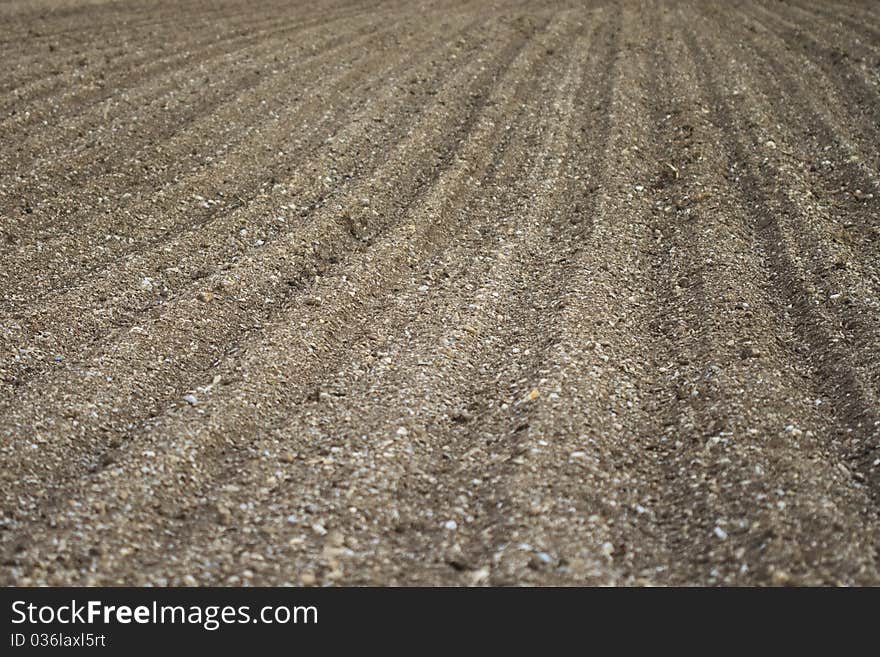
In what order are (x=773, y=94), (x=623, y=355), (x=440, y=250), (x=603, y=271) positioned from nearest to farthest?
(x=623, y=355) → (x=603, y=271) → (x=440, y=250) → (x=773, y=94)

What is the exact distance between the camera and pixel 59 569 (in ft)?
9.63

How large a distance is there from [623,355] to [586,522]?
1.38m

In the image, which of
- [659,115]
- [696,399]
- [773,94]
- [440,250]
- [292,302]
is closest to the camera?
[696,399]

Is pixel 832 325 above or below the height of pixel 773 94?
below

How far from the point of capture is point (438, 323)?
4.67 m

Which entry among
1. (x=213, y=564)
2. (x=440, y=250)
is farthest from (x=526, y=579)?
(x=440, y=250)

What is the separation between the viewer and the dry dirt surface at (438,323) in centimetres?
318

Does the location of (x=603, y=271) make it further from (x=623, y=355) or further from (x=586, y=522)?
(x=586, y=522)

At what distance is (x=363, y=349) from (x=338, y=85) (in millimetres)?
5045

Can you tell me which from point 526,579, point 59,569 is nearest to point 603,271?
point 526,579

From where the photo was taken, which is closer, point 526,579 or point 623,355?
point 526,579

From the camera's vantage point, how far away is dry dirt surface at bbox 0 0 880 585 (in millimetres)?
3176

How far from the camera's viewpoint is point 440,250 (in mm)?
5539

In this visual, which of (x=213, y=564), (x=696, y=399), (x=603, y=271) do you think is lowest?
(x=213, y=564)
